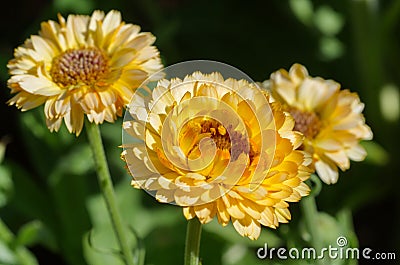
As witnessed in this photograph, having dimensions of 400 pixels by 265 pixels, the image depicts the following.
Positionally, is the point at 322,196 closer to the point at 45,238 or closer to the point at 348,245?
the point at 348,245

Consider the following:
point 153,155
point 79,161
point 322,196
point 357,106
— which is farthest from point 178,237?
point 153,155

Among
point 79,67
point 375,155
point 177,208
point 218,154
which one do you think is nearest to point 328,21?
point 375,155

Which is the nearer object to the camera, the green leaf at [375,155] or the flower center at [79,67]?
the flower center at [79,67]

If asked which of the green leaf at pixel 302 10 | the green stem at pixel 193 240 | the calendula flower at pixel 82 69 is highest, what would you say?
the green leaf at pixel 302 10

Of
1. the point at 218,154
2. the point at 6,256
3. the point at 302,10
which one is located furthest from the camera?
the point at 302,10

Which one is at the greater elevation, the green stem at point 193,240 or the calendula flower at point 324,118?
the calendula flower at point 324,118

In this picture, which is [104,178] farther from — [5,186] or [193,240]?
[5,186]

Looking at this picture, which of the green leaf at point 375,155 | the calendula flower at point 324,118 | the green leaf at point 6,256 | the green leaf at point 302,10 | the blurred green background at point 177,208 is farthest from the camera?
the green leaf at point 302,10

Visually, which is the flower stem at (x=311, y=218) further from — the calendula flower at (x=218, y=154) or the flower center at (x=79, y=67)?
the flower center at (x=79, y=67)

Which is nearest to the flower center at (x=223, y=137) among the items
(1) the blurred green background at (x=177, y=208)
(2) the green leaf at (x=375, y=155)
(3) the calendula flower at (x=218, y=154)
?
(3) the calendula flower at (x=218, y=154)
